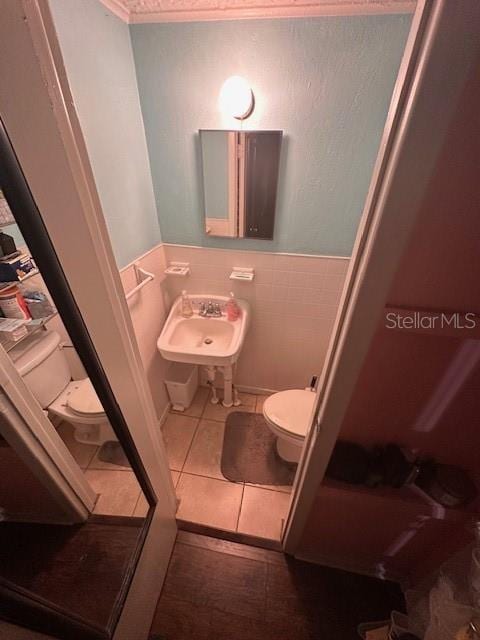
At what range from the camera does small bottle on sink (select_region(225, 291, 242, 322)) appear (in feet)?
5.24

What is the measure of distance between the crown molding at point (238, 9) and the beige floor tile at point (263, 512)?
2.31m

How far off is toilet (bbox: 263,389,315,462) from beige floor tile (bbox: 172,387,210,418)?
66 cm

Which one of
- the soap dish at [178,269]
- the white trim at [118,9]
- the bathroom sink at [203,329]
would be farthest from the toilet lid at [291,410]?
the white trim at [118,9]

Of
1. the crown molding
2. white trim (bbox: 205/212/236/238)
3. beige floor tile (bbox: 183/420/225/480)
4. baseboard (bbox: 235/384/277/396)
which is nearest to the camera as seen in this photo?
the crown molding

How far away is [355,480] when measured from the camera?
84 cm

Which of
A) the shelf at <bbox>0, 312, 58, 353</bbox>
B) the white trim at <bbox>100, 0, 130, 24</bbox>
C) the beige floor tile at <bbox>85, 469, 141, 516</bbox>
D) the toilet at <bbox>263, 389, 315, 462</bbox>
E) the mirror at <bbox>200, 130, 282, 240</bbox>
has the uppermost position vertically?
the white trim at <bbox>100, 0, 130, 24</bbox>

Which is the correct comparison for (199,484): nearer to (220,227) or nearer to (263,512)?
(263,512)

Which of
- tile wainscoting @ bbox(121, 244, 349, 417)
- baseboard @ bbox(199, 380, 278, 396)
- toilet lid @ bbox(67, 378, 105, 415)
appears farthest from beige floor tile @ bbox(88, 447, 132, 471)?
baseboard @ bbox(199, 380, 278, 396)

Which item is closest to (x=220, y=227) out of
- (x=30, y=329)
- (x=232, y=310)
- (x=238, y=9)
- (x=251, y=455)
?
(x=232, y=310)

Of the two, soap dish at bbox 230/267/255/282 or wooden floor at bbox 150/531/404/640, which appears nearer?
wooden floor at bbox 150/531/404/640

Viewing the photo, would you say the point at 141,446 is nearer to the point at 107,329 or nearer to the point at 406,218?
the point at 107,329

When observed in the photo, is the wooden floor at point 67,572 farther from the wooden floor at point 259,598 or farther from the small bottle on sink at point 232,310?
the small bottle on sink at point 232,310

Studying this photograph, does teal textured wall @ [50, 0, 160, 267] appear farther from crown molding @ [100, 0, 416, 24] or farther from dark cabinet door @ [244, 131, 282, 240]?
dark cabinet door @ [244, 131, 282, 240]

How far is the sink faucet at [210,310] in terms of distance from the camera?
1.65 m
